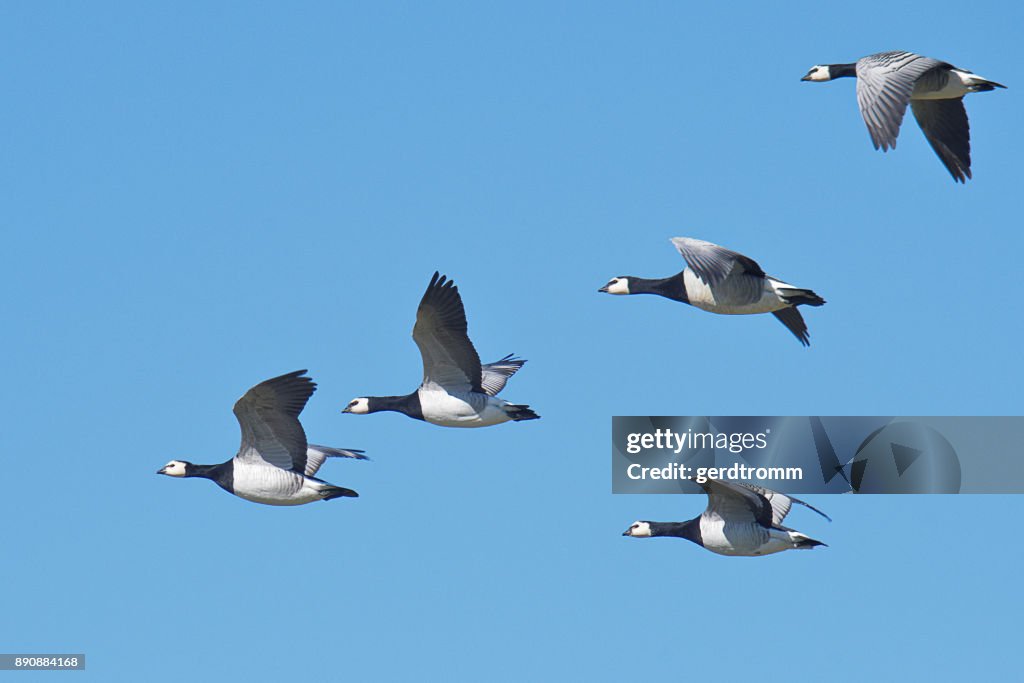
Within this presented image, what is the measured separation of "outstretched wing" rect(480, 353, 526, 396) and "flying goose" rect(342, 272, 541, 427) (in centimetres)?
144

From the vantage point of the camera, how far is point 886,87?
62.8 feet

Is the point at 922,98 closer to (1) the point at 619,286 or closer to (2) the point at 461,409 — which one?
(1) the point at 619,286

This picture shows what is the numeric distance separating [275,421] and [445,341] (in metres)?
2.00

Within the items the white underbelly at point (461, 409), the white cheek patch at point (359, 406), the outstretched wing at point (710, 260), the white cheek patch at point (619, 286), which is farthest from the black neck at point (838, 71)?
the white cheek patch at point (359, 406)

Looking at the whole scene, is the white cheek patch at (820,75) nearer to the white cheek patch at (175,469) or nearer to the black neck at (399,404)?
the black neck at (399,404)

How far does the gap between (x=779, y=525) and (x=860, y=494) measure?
5604 mm

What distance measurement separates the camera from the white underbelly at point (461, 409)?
22.0 meters

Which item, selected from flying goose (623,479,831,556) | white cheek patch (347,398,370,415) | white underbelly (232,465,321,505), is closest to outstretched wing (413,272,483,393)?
white cheek patch (347,398,370,415)

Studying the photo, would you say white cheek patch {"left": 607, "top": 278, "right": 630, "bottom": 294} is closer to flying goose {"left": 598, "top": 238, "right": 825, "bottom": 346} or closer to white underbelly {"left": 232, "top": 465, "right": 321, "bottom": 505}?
flying goose {"left": 598, "top": 238, "right": 825, "bottom": 346}

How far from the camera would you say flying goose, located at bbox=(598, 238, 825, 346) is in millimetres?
19750

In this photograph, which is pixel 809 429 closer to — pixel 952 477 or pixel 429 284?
pixel 952 477

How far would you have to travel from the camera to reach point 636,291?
72.0 feet

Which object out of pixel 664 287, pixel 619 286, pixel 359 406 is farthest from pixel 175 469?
pixel 664 287

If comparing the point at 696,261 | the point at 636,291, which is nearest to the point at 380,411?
the point at 636,291
